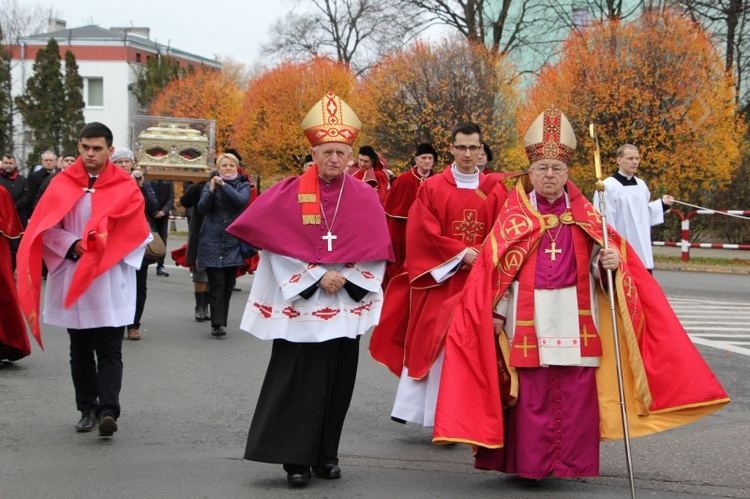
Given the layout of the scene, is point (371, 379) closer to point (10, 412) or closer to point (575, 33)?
point (10, 412)

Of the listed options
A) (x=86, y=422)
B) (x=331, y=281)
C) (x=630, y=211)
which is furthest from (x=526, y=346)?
(x=630, y=211)

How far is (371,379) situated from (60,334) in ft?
13.7

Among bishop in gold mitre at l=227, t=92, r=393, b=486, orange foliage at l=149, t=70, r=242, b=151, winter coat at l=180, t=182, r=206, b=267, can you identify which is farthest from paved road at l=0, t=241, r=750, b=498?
orange foliage at l=149, t=70, r=242, b=151

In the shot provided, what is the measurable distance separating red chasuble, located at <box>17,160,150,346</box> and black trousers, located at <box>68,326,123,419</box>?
34 centimetres

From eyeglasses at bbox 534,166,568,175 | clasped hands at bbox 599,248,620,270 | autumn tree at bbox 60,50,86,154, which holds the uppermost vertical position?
autumn tree at bbox 60,50,86,154

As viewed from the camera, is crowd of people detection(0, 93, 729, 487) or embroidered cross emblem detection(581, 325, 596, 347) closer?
crowd of people detection(0, 93, 729, 487)

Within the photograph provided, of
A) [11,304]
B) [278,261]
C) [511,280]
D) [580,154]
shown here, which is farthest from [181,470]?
[580,154]

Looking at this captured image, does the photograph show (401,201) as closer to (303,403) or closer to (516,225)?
(516,225)

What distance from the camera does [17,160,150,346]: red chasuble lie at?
7.06 metres

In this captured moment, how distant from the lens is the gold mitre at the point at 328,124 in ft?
20.7

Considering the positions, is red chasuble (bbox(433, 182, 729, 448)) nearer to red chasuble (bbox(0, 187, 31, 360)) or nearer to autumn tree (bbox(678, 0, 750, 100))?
red chasuble (bbox(0, 187, 31, 360))

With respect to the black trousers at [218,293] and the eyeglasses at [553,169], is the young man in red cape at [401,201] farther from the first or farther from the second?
the eyeglasses at [553,169]

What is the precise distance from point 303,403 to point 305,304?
0.55m

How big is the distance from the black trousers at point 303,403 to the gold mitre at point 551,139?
5.00 feet
